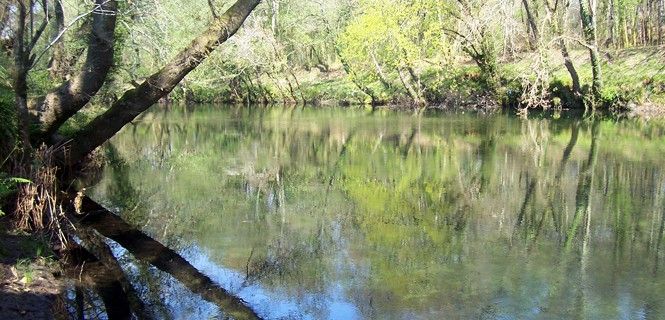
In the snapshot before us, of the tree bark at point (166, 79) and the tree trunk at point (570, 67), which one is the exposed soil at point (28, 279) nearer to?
the tree bark at point (166, 79)

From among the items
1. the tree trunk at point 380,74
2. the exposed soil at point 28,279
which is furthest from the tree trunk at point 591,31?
the exposed soil at point 28,279

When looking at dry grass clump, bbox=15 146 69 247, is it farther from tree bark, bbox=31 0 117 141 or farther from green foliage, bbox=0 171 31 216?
tree bark, bbox=31 0 117 141

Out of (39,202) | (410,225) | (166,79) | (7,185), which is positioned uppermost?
(166,79)

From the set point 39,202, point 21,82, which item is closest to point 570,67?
point 21,82

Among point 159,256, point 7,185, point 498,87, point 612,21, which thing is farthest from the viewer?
point 612,21

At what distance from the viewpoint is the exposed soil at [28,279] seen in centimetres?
521

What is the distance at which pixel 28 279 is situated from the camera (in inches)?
228

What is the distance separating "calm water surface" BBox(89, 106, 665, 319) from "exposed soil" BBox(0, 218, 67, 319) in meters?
0.91

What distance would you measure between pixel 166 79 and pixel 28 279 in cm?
A: 479

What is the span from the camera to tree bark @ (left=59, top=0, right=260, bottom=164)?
968 centimetres

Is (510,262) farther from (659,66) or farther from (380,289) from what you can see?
(659,66)

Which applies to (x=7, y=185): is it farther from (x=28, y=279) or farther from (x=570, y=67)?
(x=570, y=67)

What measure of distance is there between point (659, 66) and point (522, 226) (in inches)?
963

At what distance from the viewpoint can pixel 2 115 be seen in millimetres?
8773
